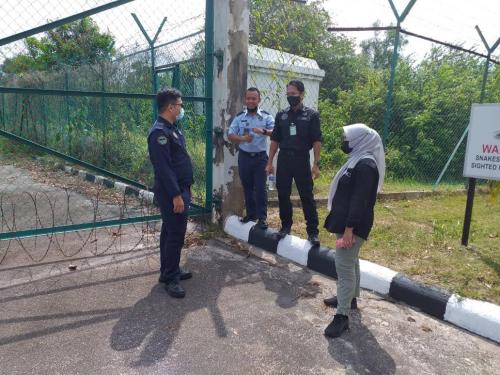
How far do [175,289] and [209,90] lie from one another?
97.9 inches

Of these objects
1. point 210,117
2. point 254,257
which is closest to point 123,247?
point 254,257

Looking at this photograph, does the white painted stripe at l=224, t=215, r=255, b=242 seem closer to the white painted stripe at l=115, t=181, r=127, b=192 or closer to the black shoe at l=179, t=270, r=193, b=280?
the black shoe at l=179, t=270, r=193, b=280

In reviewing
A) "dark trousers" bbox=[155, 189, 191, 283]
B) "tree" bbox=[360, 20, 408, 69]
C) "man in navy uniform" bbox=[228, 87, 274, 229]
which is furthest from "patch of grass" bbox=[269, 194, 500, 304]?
"tree" bbox=[360, 20, 408, 69]

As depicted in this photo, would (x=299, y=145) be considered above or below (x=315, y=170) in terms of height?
above

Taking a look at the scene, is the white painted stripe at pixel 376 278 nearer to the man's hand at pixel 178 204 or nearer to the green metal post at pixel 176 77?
the man's hand at pixel 178 204

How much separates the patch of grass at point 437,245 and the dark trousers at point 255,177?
619mm

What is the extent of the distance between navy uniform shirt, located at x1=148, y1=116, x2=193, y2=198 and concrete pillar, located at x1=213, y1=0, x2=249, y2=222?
1.42m

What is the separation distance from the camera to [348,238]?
2.89 metres

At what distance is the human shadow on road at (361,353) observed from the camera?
264 centimetres

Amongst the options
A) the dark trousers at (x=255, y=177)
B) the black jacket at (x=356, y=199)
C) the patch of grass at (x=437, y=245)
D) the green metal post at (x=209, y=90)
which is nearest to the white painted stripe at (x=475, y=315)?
the patch of grass at (x=437, y=245)

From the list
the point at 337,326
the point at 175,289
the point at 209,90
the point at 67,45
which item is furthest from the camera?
the point at 67,45

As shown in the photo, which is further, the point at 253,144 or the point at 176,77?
the point at 176,77

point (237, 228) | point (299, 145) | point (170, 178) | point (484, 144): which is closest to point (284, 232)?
point (237, 228)

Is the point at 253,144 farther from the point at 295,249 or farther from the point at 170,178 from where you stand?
the point at 170,178
